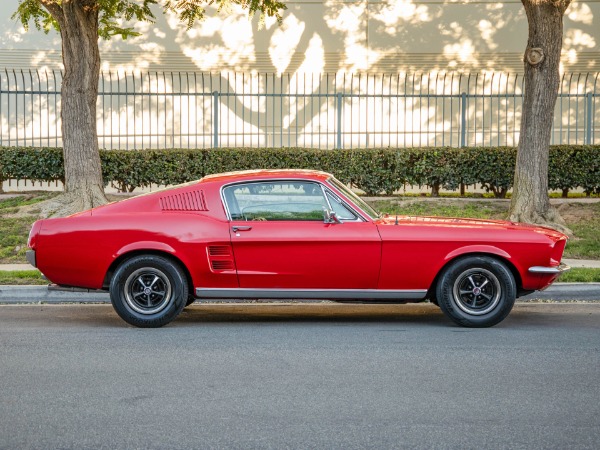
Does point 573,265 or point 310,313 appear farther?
point 573,265

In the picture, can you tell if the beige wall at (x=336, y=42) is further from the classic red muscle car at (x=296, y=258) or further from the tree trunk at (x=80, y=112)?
the classic red muscle car at (x=296, y=258)

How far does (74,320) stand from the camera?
985 cm

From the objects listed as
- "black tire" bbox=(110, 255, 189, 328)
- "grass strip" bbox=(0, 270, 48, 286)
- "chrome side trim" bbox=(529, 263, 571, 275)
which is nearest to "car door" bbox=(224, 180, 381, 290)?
"black tire" bbox=(110, 255, 189, 328)

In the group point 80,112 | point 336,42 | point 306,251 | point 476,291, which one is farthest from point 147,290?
point 336,42

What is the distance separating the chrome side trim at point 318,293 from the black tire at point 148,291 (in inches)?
9.4

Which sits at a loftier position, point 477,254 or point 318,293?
point 477,254

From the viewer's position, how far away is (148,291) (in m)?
9.25

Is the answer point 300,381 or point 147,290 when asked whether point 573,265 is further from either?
point 300,381

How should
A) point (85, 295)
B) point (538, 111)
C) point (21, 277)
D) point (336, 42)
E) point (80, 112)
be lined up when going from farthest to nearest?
point (336, 42)
point (80, 112)
point (538, 111)
point (21, 277)
point (85, 295)

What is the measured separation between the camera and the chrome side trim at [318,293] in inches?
364

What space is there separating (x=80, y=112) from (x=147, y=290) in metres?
7.76

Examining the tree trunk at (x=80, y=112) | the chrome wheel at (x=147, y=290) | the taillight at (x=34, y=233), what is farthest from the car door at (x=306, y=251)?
the tree trunk at (x=80, y=112)

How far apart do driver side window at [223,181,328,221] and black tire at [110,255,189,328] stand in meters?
0.80

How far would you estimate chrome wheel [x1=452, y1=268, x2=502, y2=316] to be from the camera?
9.20m
